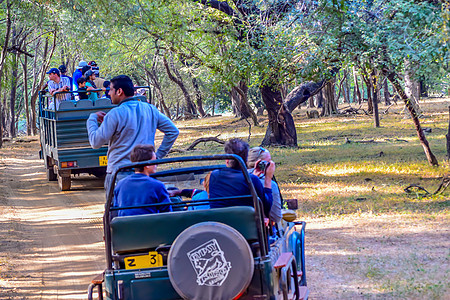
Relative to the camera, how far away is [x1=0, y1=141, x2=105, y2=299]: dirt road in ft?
21.6

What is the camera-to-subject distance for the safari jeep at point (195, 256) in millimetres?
3930

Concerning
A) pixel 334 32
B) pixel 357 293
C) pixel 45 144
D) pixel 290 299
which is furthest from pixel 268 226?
pixel 45 144

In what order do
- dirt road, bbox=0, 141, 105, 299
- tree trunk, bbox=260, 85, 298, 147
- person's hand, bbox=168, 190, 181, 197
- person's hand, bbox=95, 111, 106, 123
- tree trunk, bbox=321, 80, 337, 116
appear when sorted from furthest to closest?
tree trunk, bbox=321, 80, 337, 116 < tree trunk, bbox=260, 85, 298, 147 < dirt road, bbox=0, 141, 105, 299 < person's hand, bbox=95, 111, 106, 123 < person's hand, bbox=168, 190, 181, 197

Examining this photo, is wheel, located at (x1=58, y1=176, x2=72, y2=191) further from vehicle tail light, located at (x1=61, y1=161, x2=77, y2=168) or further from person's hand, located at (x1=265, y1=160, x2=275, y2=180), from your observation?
person's hand, located at (x1=265, y1=160, x2=275, y2=180)

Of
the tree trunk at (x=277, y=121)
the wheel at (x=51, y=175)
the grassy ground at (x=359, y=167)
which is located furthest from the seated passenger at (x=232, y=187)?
the tree trunk at (x=277, y=121)

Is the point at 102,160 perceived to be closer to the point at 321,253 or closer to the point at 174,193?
the point at 321,253

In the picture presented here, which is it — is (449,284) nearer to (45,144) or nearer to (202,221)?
(202,221)

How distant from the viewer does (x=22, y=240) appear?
28.9 ft

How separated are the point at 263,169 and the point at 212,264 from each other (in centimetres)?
154

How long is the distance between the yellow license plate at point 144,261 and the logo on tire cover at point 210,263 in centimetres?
37

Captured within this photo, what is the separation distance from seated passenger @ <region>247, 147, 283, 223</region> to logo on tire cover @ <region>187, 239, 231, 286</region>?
3.33 ft

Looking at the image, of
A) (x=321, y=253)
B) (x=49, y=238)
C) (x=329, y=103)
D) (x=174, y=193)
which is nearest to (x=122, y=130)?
(x=174, y=193)

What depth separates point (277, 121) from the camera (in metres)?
20.6

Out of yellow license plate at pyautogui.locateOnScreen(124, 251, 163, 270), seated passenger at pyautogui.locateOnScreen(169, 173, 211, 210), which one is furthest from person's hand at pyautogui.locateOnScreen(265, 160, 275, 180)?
yellow license plate at pyautogui.locateOnScreen(124, 251, 163, 270)
